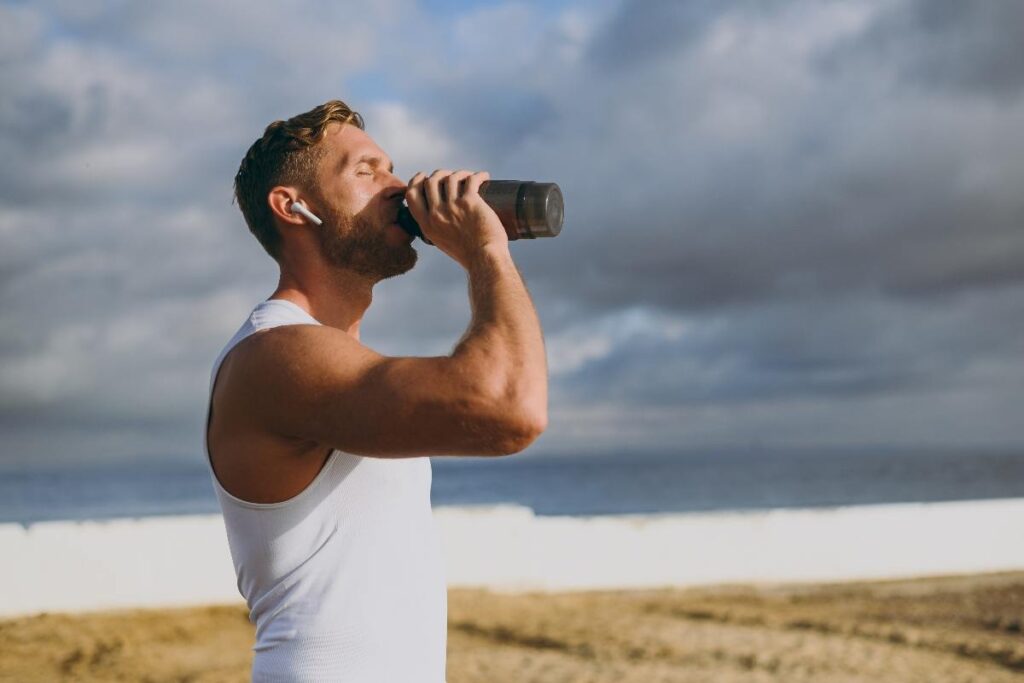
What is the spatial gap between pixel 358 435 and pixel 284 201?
1.71 feet

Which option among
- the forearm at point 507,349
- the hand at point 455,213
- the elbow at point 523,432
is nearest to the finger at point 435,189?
the hand at point 455,213

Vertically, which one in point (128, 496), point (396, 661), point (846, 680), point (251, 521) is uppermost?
point (128, 496)

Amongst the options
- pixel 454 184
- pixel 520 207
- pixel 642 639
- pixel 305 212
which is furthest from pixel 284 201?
pixel 642 639

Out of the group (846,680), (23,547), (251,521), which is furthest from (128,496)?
(251,521)

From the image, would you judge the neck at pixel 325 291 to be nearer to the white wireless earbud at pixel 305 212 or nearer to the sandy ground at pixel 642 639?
the white wireless earbud at pixel 305 212

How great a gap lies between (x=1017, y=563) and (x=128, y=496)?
38116 millimetres

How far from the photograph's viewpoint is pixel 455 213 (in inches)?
62.1

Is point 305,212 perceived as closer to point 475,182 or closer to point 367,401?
point 475,182

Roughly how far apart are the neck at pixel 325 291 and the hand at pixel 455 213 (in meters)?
0.17

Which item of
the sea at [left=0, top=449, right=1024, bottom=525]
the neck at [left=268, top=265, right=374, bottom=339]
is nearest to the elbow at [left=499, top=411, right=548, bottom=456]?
the neck at [left=268, top=265, right=374, bottom=339]

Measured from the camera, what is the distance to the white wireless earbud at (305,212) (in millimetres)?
1624

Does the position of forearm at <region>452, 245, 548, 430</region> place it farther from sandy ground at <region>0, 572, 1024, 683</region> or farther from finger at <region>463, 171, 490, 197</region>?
sandy ground at <region>0, 572, 1024, 683</region>

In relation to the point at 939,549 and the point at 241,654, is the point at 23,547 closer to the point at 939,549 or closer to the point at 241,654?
the point at 241,654

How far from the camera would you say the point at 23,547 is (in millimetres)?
6934
